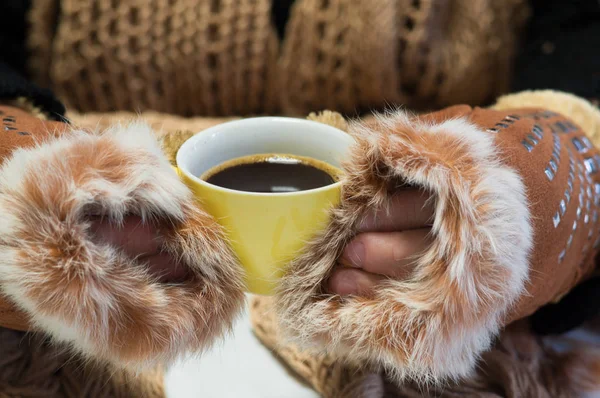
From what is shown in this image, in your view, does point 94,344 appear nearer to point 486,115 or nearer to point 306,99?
point 486,115

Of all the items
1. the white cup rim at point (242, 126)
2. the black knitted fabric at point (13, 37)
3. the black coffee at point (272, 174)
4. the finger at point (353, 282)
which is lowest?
the black knitted fabric at point (13, 37)

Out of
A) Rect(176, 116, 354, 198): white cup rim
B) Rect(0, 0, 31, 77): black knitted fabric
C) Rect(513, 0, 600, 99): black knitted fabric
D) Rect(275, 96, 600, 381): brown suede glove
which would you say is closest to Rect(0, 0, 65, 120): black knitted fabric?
Rect(0, 0, 31, 77): black knitted fabric

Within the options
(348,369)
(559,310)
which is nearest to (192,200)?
(348,369)

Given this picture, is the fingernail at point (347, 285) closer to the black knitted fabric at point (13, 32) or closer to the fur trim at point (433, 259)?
the fur trim at point (433, 259)

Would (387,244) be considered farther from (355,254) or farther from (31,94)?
(31,94)

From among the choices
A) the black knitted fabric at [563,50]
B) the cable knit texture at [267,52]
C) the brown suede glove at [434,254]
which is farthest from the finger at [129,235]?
the black knitted fabric at [563,50]

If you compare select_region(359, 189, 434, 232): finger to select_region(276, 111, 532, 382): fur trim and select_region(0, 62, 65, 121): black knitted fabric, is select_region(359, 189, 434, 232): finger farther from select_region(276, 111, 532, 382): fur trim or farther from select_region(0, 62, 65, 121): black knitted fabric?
select_region(0, 62, 65, 121): black knitted fabric

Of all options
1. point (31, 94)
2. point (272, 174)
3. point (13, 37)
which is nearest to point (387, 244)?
point (272, 174)
